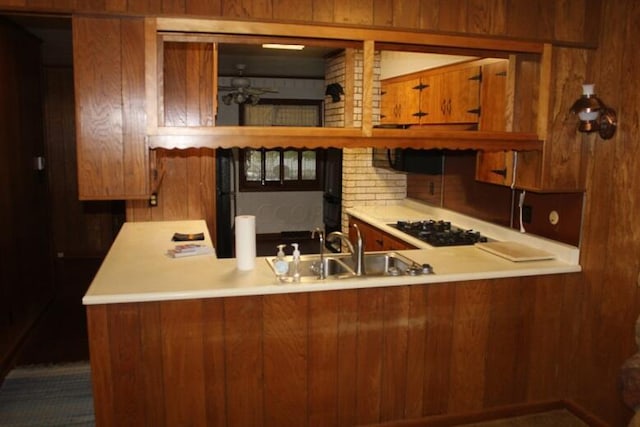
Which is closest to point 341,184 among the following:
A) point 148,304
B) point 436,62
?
point 436,62

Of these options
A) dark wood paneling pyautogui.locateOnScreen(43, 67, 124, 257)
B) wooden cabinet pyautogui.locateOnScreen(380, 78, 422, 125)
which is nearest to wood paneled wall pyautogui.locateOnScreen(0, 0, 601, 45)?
wooden cabinet pyautogui.locateOnScreen(380, 78, 422, 125)

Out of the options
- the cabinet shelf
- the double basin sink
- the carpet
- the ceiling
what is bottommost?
the carpet

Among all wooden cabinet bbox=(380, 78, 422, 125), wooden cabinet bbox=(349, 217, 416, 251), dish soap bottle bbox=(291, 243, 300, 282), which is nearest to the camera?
dish soap bottle bbox=(291, 243, 300, 282)

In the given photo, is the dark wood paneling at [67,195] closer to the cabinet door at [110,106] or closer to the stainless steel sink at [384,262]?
the stainless steel sink at [384,262]

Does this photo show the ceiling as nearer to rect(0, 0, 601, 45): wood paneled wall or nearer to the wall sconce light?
rect(0, 0, 601, 45): wood paneled wall

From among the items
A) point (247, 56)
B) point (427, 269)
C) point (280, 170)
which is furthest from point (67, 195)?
point (427, 269)

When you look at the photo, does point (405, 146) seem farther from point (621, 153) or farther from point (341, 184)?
point (341, 184)

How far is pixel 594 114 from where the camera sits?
9.23 feet

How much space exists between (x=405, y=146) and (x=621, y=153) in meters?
1.15

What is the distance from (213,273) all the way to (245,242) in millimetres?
229

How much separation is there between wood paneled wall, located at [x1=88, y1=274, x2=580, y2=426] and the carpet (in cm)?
73

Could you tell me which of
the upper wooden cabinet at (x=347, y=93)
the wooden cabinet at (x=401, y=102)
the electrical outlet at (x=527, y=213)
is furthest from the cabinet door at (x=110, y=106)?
the wooden cabinet at (x=401, y=102)

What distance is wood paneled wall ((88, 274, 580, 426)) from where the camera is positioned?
2.53 m

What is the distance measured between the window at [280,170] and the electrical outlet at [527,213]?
17.3ft
